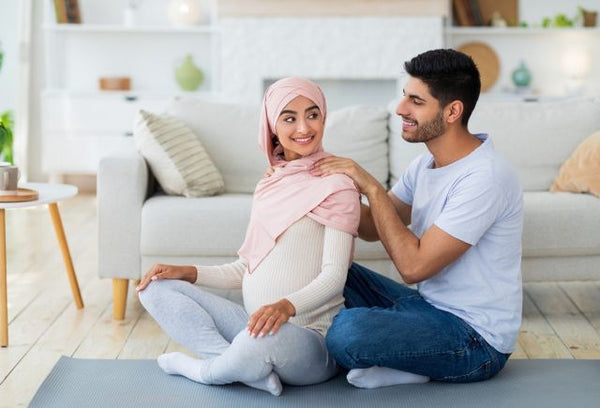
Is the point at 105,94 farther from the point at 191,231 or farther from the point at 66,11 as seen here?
the point at 191,231

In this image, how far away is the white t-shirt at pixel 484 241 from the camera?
8.21 feet

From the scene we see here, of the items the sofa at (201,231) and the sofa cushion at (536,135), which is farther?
the sofa cushion at (536,135)

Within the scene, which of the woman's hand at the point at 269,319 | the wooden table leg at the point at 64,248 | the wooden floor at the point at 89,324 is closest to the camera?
the woman's hand at the point at 269,319

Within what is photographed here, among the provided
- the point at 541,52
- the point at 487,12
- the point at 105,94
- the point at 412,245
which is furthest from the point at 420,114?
the point at 541,52

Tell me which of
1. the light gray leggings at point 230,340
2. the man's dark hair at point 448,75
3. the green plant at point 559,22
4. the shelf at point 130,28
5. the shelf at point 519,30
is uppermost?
the green plant at point 559,22

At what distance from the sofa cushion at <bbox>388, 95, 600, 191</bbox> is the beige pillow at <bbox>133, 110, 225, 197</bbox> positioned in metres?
0.80

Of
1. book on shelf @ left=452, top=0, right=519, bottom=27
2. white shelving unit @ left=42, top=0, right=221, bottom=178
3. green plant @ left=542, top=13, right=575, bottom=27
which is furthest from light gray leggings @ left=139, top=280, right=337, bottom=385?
green plant @ left=542, top=13, right=575, bottom=27

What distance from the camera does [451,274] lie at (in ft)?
8.57

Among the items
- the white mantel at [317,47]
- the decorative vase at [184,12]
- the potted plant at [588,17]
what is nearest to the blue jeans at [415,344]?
the white mantel at [317,47]

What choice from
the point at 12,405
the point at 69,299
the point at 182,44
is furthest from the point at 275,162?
the point at 182,44

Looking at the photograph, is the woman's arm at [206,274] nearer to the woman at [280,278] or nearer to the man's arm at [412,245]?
A: the woman at [280,278]

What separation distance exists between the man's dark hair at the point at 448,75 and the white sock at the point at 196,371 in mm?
876

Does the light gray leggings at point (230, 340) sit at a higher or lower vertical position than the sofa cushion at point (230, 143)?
lower

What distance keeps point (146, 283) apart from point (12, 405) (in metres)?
0.51
